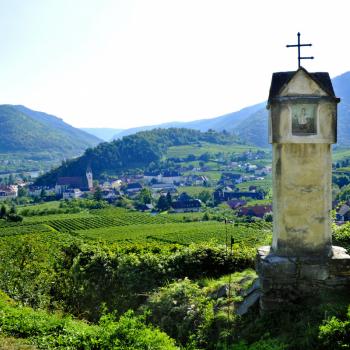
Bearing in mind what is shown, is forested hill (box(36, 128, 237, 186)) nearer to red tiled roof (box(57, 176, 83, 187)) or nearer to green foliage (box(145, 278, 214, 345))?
red tiled roof (box(57, 176, 83, 187))

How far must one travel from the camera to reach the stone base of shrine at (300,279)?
6.75 metres

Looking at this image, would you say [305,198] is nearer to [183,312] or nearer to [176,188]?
[183,312]

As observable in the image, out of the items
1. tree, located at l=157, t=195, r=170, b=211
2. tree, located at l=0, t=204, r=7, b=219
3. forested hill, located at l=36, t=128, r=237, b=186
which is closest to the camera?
tree, located at l=0, t=204, r=7, b=219

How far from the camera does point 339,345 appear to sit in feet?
16.3

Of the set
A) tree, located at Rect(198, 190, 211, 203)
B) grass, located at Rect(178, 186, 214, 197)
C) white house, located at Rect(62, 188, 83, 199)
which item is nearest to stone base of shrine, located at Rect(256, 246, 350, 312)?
tree, located at Rect(198, 190, 211, 203)

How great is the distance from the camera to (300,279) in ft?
22.3

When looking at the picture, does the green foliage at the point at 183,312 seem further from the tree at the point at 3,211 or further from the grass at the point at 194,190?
the grass at the point at 194,190

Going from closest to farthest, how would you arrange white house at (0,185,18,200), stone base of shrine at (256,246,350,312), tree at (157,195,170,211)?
stone base of shrine at (256,246,350,312) → tree at (157,195,170,211) → white house at (0,185,18,200)

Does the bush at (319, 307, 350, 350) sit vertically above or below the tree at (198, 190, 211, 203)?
above

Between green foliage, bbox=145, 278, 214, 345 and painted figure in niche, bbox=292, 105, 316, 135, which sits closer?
painted figure in niche, bbox=292, 105, 316, 135

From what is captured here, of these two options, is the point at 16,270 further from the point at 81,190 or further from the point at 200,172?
the point at 200,172

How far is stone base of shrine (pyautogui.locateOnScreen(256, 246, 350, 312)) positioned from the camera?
6.75 metres

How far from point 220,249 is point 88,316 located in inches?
136

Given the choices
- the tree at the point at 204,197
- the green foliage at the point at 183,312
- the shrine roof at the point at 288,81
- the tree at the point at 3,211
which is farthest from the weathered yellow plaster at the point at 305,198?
the tree at the point at 204,197
